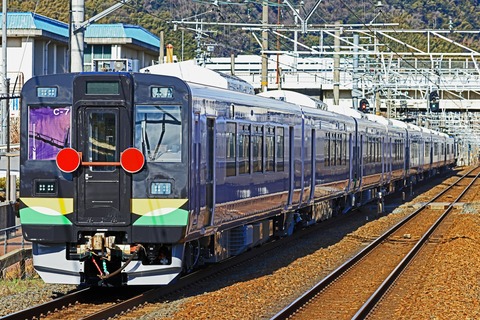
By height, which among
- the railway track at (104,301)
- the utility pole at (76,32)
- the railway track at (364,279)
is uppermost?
the utility pole at (76,32)

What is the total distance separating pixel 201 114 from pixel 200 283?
2.65m

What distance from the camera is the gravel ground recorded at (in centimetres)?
1175

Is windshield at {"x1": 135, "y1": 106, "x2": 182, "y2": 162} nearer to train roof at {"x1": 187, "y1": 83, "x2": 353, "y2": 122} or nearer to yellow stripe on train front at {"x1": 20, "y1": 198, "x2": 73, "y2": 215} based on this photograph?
train roof at {"x1": 187, "y1": 83, "x2": 353, "y2": 122}

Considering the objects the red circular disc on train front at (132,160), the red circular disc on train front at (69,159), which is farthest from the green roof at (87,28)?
the red circular disc on train front at (132,160)

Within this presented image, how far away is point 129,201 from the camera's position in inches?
478

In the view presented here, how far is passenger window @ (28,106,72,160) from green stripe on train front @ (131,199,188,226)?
1.15m

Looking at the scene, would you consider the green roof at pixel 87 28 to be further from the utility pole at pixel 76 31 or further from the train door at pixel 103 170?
the train door at pixel 103 170

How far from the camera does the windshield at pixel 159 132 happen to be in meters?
12.2

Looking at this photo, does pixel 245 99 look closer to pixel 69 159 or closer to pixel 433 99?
pixel 69 159

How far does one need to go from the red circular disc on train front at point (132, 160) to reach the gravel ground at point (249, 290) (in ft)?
5.33

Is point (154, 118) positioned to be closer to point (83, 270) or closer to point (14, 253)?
point (83, 270)

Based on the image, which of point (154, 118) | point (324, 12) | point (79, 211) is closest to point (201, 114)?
point (154, 118)

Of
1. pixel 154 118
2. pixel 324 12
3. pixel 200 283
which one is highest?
pixel 324 12

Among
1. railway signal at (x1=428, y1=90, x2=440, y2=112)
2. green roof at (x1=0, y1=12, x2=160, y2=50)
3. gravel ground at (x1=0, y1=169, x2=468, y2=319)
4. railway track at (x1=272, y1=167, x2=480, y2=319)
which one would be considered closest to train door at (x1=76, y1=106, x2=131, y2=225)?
gravel ground at (x1=0, y1=169, x2=468, y2=319)
